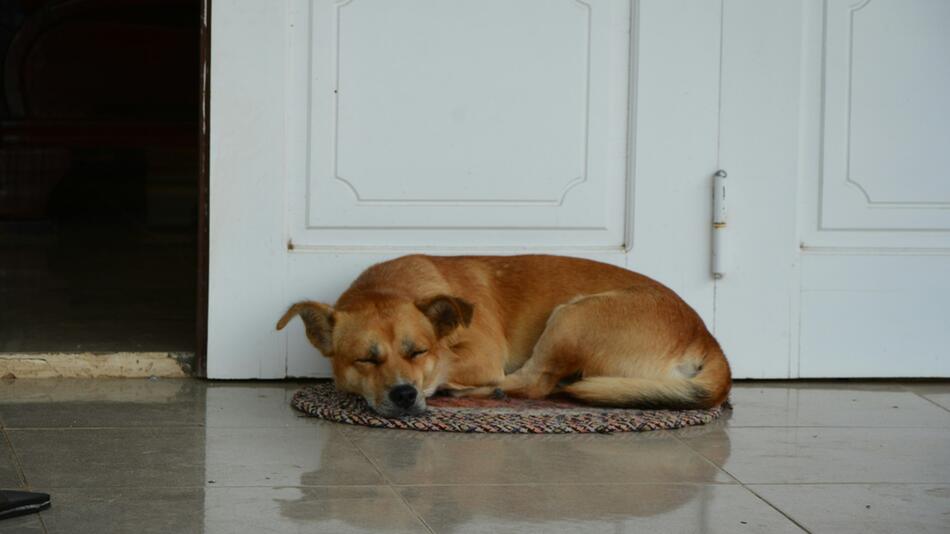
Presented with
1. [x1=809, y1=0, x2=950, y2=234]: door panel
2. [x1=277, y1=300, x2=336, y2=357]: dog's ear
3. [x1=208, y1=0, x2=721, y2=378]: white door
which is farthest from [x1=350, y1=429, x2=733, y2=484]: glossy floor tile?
[x1=809, y1=0, x2=950, y2=234]: door panel

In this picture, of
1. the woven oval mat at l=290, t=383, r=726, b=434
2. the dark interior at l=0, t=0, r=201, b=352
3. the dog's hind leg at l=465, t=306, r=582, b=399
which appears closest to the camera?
the woven oval mat at l=290, t=383, r=726, b=434

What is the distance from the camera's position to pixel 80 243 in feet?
24.5

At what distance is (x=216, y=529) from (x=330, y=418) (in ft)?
3.58

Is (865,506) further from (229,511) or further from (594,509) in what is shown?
(229,511)

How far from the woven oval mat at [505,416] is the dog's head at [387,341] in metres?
0.05

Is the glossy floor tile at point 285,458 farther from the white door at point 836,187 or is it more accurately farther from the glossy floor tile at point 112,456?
the white door at point 836,187

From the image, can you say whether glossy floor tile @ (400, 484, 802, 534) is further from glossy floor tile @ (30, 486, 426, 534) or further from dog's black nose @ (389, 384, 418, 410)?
dog's black nose @ (389, 384, 418, 410)

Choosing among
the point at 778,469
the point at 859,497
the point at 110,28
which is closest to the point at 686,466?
the point at 778,469

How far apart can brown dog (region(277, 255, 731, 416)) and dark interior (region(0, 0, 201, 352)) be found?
2344mm

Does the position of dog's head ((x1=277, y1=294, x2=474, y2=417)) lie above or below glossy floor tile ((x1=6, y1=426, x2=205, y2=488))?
above

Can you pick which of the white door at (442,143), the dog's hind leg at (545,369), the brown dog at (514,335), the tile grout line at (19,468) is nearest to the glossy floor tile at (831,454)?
the brown dog at (514,335)

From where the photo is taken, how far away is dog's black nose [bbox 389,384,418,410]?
3.52 meters

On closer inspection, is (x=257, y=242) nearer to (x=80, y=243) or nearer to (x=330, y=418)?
(x=330, y=418)

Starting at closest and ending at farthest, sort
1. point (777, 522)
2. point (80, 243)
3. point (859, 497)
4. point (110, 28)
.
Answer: point (777, 522) < point (859, 497) < point (80, 243) < point (110, 28)
